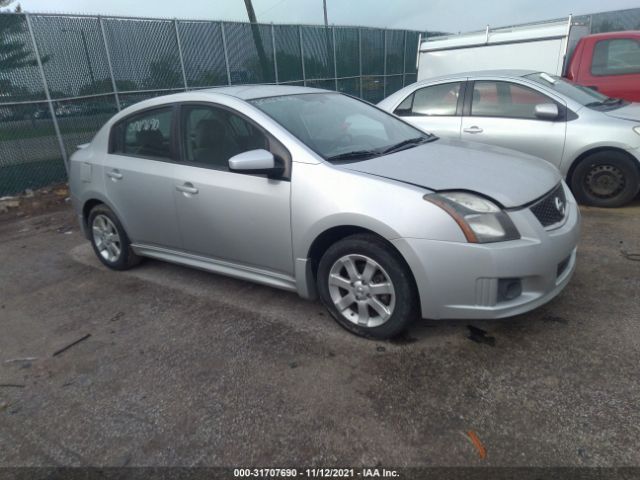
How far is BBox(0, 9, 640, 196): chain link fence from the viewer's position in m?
7.56

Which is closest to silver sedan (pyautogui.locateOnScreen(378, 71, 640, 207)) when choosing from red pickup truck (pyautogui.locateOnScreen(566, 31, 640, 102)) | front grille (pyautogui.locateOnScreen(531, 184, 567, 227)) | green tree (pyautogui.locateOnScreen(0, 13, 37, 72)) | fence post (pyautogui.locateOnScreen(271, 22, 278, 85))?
red pickup truck (pyautogui.locateOnScreen(566, 31, 640, 102))

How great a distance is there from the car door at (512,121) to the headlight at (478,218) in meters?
3.18

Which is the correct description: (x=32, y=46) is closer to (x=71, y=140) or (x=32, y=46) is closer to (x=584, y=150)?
(x=71, y=140)

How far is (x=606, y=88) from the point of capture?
23.1 feet

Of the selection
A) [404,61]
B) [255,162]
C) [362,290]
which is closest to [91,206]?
[255,162]

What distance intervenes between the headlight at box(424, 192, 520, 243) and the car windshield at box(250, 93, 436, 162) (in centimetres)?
75

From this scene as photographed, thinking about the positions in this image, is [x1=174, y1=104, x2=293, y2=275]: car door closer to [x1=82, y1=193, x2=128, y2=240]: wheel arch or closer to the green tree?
[x1=82, y1=193, x2=128, y2=240]: wheel arch

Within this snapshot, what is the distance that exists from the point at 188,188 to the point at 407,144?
173cm

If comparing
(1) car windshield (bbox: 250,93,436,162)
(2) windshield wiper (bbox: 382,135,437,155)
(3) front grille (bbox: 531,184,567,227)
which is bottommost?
(3) front grille (bbox: 531,184,567,227)

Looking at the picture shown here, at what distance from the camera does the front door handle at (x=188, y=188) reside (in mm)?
3613

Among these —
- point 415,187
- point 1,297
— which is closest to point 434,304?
point 415,187

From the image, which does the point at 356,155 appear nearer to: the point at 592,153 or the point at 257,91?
the point at 257,91

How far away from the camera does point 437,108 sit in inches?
239

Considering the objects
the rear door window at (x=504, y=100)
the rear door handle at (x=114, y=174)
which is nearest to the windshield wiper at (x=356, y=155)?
the rear door handle at (x=114, y=174)
